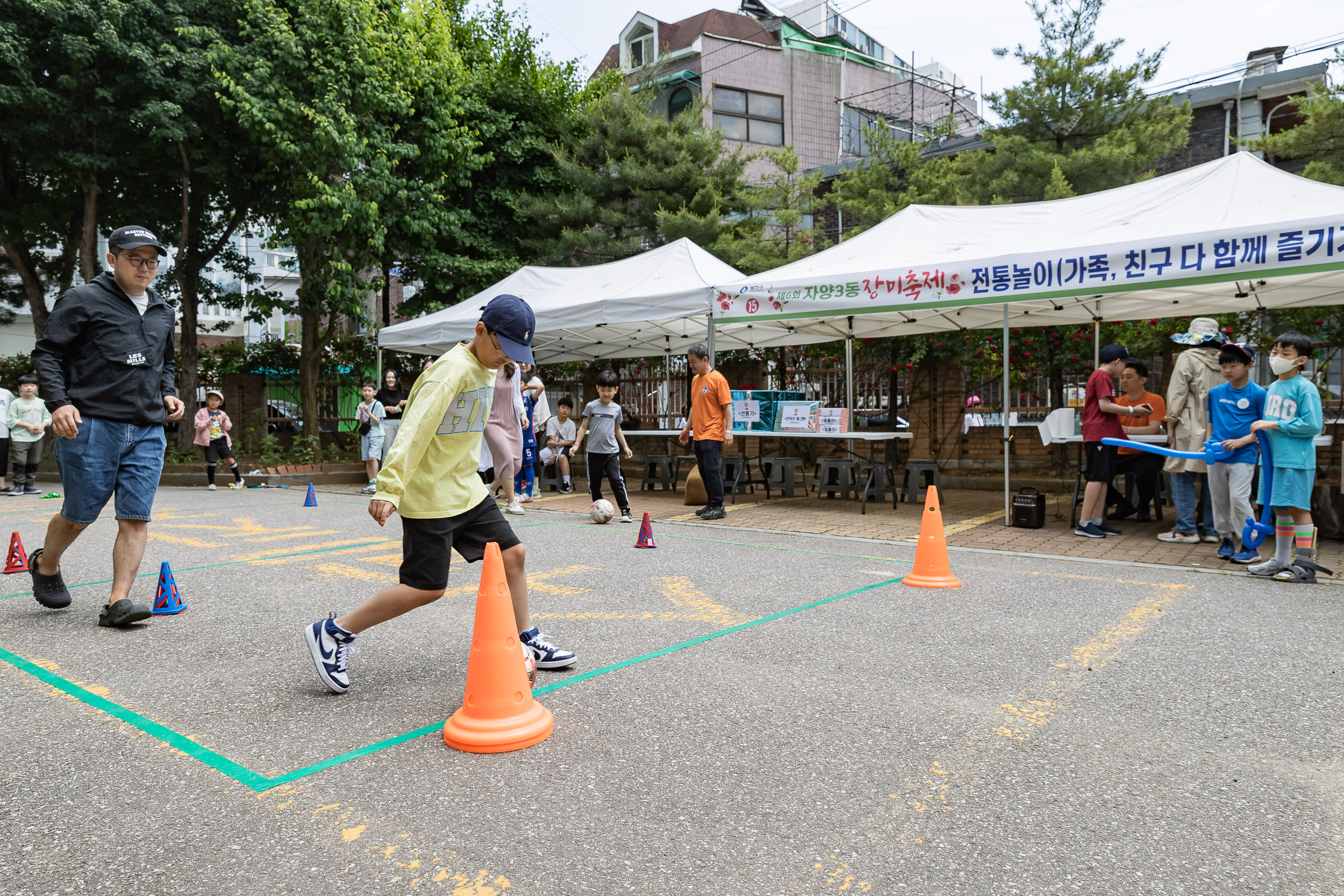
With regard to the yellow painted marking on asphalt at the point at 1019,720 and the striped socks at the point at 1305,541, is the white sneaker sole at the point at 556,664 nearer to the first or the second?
the yellow painted marking on asphalt at the point at 1019,720

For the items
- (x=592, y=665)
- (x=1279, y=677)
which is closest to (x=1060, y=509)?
(x=1279, y=677)

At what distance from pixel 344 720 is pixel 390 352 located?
56.4 ft

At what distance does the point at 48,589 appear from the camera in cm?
510

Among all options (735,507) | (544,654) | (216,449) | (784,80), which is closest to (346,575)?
(544,654)

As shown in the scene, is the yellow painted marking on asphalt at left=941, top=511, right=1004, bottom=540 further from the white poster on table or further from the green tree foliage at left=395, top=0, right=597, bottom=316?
the green tree foliage at left=395, top=0, right=597, bottom=316

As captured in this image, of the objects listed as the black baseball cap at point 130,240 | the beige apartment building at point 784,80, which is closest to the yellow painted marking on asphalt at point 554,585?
the black baseball cap at point 130,240

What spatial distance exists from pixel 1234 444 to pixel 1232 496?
548 mm

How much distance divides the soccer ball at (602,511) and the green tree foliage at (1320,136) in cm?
1088

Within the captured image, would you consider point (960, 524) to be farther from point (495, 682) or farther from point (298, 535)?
point (495, 682)

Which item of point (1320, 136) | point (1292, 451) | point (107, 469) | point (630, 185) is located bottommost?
point (1292, 451)

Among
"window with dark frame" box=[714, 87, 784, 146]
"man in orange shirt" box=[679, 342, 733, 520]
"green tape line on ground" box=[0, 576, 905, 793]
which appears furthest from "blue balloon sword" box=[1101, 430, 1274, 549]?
"window with dark frame" box=[714, 87, 784, 146]

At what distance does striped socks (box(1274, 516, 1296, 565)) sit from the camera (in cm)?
625

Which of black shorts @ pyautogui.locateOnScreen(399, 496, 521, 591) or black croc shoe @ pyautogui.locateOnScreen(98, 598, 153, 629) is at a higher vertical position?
black shorts @ pyautogui.locateOnScreen(399, 496, 521, 591)

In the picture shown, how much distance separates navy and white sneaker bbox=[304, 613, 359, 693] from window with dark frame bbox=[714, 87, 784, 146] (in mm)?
27098
